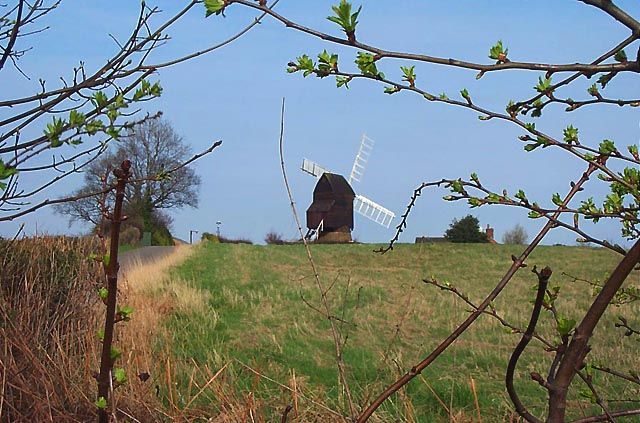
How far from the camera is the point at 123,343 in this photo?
20.2 ft

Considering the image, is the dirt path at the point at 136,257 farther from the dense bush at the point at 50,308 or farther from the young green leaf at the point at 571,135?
the young green leaf at the point at 571,135

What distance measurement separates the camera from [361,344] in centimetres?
1176

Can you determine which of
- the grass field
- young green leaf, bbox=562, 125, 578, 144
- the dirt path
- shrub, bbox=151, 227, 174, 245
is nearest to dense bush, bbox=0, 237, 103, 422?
the grass field

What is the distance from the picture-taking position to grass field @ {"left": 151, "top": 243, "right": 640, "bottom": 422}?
4.92m

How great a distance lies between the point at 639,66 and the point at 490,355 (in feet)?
31.7

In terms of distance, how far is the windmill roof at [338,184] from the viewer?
47.2 m

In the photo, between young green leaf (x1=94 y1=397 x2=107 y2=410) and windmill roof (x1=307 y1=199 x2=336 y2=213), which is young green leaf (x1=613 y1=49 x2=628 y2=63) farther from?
windmill roof (x1=307 y1=199 x2=336 y2=213)

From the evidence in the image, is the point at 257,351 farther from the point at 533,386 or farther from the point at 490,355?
the point at 533,386

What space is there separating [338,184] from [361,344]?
119 feet

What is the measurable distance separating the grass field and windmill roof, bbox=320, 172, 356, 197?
21.7m

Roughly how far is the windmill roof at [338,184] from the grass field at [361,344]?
2174cm

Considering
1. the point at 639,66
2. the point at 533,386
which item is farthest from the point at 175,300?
the point at 639,66

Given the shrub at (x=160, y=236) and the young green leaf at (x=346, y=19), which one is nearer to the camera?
the young green leaf at (x=346, y=19)

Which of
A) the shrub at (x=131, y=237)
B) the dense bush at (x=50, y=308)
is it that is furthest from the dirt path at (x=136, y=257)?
the dense bush at (x=50, y=308)
